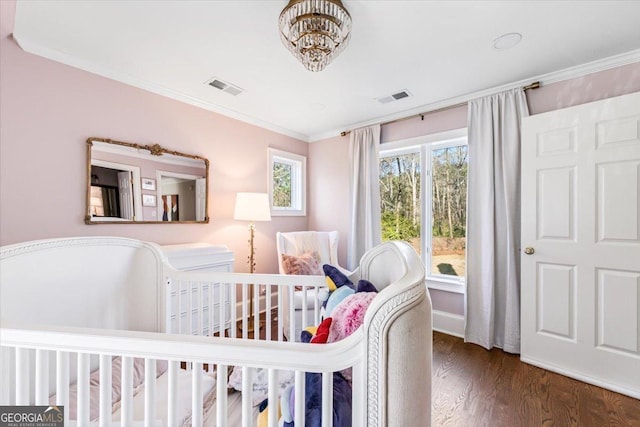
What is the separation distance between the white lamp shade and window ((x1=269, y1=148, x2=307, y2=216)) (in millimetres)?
590

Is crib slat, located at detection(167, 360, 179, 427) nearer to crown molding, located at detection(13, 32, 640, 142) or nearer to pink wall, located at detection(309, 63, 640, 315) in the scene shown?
crown molding, located at detection(13, 32, 640, 142)

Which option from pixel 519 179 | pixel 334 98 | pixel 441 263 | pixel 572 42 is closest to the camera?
pixel 572 42

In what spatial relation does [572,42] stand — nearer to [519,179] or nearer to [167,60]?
[519,179]

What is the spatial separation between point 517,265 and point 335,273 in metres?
1.85

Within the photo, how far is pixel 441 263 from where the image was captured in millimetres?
2910

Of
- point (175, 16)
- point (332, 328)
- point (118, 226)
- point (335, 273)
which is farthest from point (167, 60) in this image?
point (332, 328)

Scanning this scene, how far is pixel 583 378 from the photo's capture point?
1.87 metres

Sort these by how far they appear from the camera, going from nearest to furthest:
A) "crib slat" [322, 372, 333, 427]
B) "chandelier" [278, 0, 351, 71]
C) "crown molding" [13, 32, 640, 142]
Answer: "crib slat" [322, 372, 333, 427] → "chandelier" [278, 0, 351, 71] → "crown molding" [13, 32, 640, 142]

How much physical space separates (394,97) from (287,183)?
1.77 m

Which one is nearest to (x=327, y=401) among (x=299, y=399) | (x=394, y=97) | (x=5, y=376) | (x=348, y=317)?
(x=299, y=399)

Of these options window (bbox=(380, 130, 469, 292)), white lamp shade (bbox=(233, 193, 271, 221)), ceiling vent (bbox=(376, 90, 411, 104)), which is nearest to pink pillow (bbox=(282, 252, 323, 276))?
white lamp shade (bbox=(233, 193, 271, 221))

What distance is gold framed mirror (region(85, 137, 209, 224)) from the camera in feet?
6.75

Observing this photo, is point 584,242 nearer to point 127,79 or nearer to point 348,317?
point 348,317

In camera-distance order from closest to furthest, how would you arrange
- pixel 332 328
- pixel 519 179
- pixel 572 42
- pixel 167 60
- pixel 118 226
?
pixel 332 328 → pixel 572 42 → pixel 167 60 → pixel 118 226 → pixel 519 179
